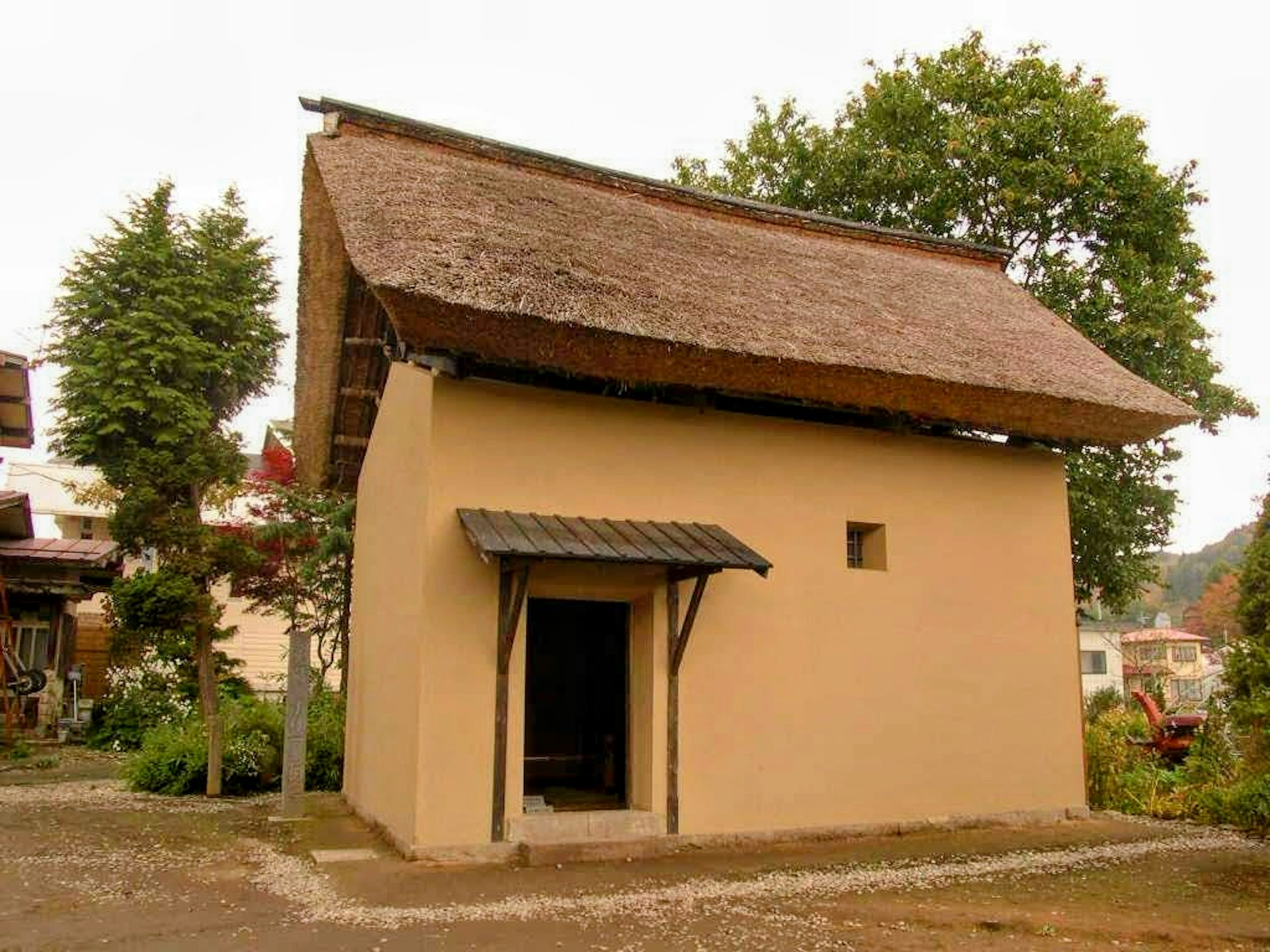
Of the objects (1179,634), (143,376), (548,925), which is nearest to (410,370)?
(548,925)

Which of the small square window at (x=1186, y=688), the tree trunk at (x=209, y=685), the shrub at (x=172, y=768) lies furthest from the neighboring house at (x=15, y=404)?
the small square window at (x=1186, y=688)

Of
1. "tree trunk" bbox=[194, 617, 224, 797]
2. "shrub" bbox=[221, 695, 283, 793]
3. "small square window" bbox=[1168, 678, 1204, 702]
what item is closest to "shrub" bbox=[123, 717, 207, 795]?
"tree trunk" bbox=[194, 617, 224, 797]

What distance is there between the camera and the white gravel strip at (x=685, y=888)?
Result: 16.3 feet

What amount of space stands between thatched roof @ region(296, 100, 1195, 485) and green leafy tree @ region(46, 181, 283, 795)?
1.61 m

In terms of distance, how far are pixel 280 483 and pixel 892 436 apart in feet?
34.6

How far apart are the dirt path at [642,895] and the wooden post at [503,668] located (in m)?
0.43

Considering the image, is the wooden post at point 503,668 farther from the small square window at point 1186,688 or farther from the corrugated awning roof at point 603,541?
the small square window at point 1186,688

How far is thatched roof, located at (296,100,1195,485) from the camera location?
6.31 m

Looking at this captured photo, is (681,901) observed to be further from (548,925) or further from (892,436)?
(892,436)

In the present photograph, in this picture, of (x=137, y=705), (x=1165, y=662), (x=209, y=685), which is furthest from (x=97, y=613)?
(x=1165, y=662)

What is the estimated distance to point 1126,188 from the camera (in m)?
13.8

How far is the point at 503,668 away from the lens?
6.38 metres

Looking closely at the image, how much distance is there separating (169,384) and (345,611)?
12.6 ft

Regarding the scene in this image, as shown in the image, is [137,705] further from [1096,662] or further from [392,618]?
[1096,662]
